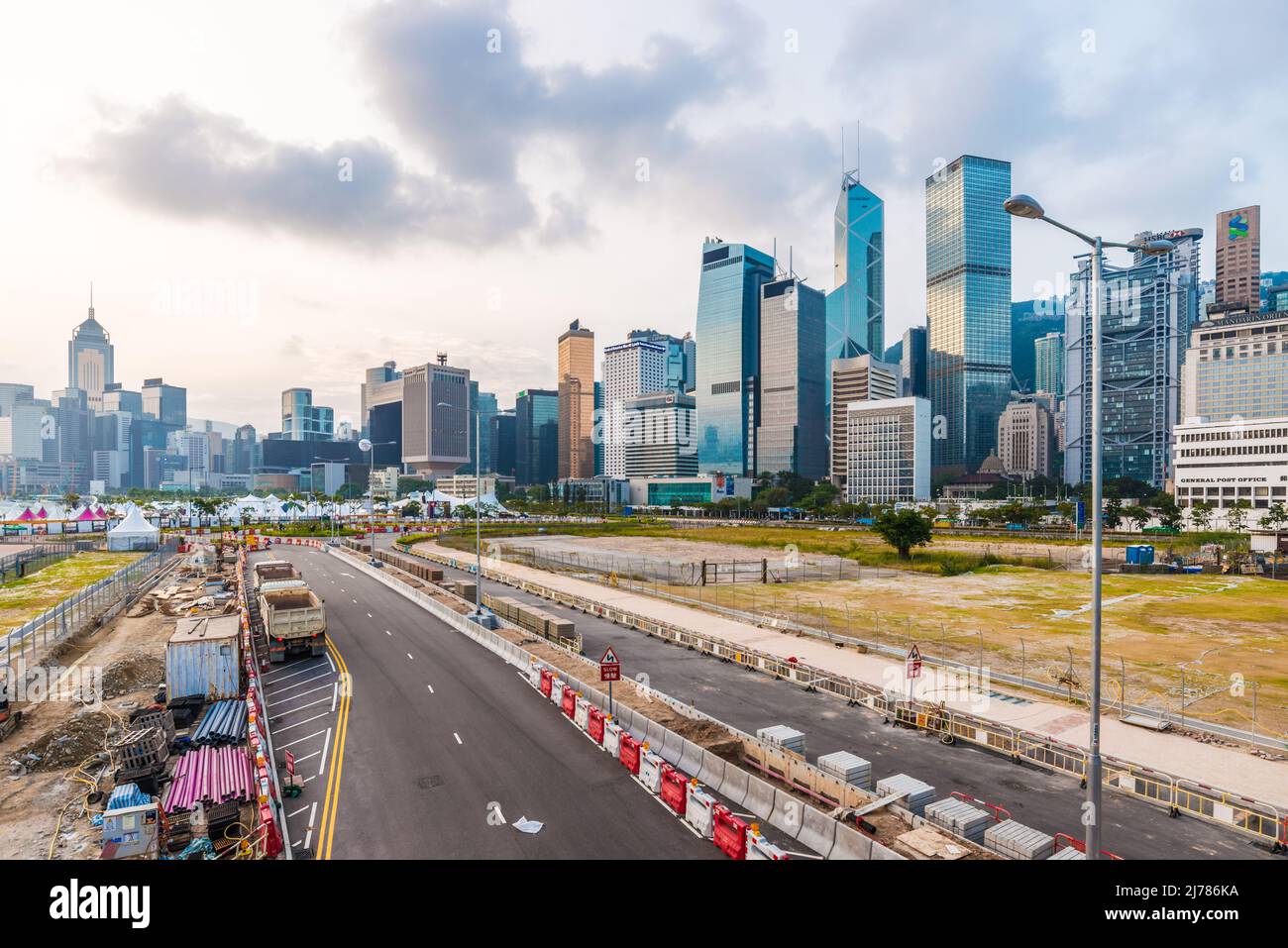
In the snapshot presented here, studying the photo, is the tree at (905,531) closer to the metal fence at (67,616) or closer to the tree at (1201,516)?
the metal fence at (67,616)

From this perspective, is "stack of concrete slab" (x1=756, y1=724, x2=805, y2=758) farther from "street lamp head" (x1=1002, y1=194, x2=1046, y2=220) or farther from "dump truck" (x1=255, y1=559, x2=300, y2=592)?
"dump truck" (x1=255, y1=559, x2=300, y2=592)

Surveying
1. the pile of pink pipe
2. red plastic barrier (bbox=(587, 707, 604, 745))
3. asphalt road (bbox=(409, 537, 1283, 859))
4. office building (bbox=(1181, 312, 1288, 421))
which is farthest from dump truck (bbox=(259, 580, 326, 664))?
office building (bbox=(1181, 312, 1288, 421))

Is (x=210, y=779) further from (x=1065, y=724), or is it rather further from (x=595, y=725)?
(x=1065, y=724)

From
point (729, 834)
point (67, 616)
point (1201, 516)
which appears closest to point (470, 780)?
point (729, 834)

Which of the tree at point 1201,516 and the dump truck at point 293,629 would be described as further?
the tree at point 1201,516

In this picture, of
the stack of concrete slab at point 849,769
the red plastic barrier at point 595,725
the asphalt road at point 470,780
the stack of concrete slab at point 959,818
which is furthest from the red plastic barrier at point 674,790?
the stack of concrete slab at point 959,818

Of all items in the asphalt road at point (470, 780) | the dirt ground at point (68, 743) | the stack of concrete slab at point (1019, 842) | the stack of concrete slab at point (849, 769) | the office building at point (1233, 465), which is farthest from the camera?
the office building at point (1233, 465)
